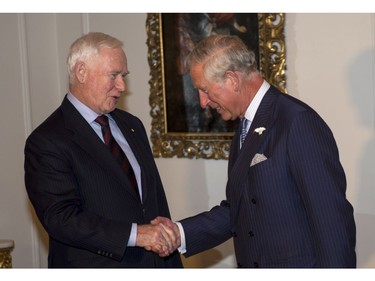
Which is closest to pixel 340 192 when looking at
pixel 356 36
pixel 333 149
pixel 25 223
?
pixel 333 149

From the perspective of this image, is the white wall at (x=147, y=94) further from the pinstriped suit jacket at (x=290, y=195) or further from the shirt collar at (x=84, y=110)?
the shirt collar at (x=84, y=110)

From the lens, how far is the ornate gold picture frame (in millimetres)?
4512

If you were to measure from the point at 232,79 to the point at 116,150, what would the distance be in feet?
2.50

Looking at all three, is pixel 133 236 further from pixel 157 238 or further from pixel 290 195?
pixel 290 195

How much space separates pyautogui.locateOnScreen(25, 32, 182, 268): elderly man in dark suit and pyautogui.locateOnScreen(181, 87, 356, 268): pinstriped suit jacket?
538 mm

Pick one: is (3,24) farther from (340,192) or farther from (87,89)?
(340,192)

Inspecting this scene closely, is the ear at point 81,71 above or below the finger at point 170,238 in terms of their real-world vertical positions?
above

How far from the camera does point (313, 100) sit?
13.3 feet

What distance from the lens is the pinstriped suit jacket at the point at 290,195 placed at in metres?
2.19

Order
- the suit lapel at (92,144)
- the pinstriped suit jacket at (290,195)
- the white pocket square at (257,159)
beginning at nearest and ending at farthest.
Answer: the pinstriped suit jacket at (290,195), the white pocket square at (257,159), the suit lapel at (92,144)

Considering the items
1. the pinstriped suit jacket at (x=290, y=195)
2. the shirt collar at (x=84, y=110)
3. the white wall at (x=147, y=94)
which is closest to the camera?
the pinstriped suit jacket at (x=290, y=195)

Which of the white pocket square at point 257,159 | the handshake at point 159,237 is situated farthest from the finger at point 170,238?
the white pocket square at point 257,159

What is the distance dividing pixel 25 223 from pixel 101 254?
2417 mm

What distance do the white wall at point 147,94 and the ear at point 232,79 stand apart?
1.58 metres
